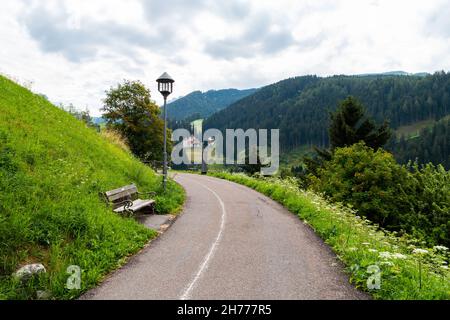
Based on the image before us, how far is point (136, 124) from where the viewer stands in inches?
1422

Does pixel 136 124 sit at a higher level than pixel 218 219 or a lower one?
higher

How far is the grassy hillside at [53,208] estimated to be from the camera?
6.67m

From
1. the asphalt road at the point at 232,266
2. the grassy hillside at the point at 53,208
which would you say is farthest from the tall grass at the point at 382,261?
the grassy hillside at the point at 53,208

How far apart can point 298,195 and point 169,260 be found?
36.3 feet

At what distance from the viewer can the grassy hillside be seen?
21.9ft

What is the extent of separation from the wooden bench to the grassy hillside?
0.45 meters

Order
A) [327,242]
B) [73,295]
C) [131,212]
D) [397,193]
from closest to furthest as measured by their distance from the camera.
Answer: [73,295] < [327,242] < [131,212] < [397,193]

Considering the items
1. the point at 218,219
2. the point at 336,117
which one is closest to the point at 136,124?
the point at 336,117

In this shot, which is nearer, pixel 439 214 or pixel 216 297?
pixel 216 297

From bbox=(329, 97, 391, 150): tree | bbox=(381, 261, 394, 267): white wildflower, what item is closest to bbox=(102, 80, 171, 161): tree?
bbox=(329, 97, 391, 150): tree

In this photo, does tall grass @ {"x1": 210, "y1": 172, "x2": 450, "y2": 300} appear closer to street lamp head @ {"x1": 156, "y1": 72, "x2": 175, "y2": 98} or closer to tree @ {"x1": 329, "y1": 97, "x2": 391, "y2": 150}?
street lamp head @ {"x1": 156, "y1": 72, "x2": 175, "y2": 98}

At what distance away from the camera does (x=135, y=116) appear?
3600cm

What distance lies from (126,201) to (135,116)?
83.2 ft
